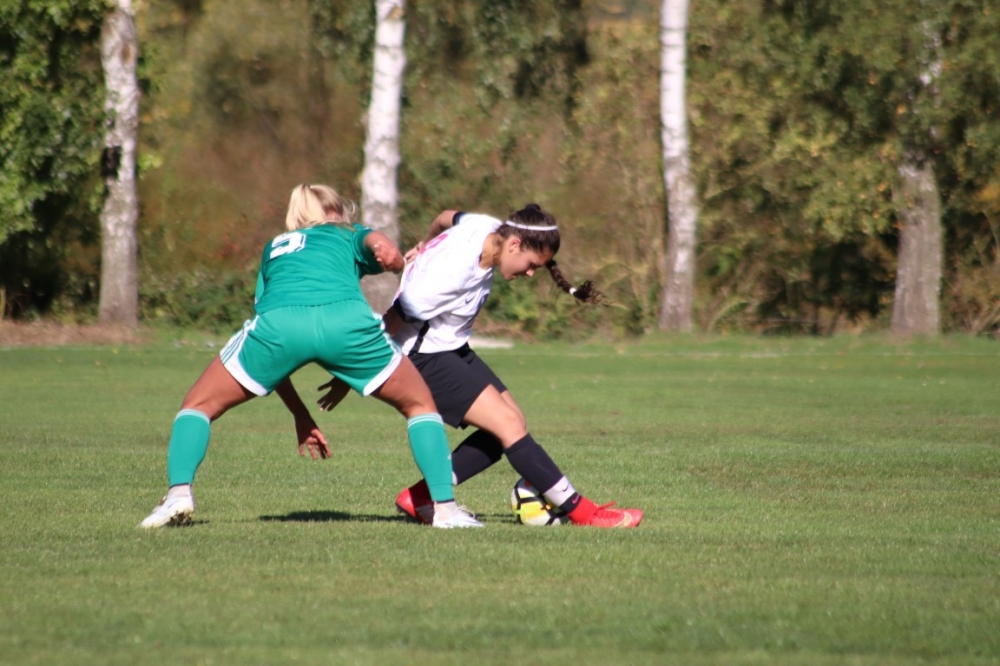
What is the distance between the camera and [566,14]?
32031mm

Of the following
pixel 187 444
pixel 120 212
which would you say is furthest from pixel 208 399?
pixel 120 212

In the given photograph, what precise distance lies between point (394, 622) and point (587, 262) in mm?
24303

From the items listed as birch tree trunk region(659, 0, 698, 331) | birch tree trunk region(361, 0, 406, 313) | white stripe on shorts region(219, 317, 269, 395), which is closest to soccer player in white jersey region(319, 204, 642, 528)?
white stripe on shorts region(219, 317, 269, 395)

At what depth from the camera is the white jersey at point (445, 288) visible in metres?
7.01

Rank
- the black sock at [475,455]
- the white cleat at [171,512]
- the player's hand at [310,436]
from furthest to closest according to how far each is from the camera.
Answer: the black sock at [475,455], the player's hand at [310,436], the white cleat at [171,512]

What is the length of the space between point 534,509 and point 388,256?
67.5 inches

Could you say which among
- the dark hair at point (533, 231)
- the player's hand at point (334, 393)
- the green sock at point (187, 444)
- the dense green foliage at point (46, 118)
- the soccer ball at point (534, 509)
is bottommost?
the soccer ball at point (534, 509)

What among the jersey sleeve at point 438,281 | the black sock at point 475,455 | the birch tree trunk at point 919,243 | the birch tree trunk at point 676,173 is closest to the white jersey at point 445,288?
the jersey sleeve at point 438,281

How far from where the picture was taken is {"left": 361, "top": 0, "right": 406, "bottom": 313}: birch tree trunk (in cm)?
2348

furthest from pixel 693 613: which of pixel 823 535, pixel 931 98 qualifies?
pixel 931 98

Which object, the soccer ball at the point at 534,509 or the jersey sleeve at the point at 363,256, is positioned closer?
the jersey sleeve at the point at 363,256

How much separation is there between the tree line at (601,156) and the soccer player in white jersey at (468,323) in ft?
57.7

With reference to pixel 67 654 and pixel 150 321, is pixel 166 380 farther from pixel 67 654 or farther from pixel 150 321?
pixel 67 654

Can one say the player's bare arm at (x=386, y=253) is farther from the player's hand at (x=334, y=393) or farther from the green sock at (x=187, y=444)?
the green sock at (x=187, y=444)
